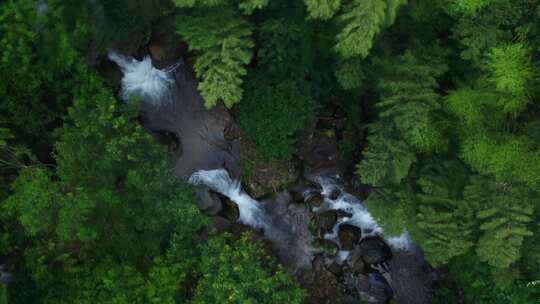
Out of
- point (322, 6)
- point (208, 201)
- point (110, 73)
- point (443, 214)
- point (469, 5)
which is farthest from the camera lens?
point (208, 201)

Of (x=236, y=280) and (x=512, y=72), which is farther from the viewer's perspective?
(x=236, y=280)

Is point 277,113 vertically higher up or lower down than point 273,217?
higher up

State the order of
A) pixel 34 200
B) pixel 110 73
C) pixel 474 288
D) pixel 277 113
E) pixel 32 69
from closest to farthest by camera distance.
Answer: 1. pixel 34 200
2. pixel 32 69
3. pixel 474 288
4. pixel 277 113
5. pixel 110 73

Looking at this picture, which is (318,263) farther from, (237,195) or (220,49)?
(220,49)

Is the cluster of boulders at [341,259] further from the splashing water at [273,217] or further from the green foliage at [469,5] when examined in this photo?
the green foliage at [469,5]

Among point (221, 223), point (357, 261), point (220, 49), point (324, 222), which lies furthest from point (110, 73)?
point (357, 261)

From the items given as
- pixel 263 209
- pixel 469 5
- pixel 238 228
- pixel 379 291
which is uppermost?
pixel 469 5
